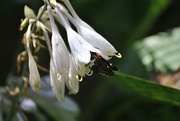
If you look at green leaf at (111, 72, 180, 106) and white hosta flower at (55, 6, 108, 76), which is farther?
green leaf at (111, 72, 180, 106)


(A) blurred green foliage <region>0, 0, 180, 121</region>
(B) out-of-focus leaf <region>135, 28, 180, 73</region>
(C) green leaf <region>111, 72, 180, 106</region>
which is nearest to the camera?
(C) green leaf <region>111, 72, 180, 106</region>

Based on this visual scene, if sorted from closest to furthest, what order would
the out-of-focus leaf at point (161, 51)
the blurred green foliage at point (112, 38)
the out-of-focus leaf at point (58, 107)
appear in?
1. the out-of-focus leaf at point (58, 107)
2. the out-of-focus leaf at point (161, 51)
3. the blurred green foliage at point (112, 38)

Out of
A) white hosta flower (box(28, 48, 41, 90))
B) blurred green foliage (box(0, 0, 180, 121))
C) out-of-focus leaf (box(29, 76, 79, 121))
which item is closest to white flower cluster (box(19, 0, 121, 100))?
white hosta flower (box(28, 48, 41, 90))

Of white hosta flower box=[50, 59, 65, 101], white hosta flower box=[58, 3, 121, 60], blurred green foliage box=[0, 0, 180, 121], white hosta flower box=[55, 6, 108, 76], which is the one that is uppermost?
blurred green foliage box=[0, 0, 180, 121]

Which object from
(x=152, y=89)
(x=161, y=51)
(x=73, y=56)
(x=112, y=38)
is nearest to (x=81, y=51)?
(x=73, y=56)

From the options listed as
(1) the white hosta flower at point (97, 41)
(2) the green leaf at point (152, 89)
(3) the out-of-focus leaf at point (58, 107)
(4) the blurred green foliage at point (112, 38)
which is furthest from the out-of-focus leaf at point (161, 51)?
(1) the white hosta flower at point (97, 41)

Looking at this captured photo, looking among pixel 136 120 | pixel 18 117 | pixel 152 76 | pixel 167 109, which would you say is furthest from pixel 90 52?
pixel 136 120

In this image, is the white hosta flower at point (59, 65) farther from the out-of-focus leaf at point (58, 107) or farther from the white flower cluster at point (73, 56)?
the out-of-focus leaf at point (58, 107)

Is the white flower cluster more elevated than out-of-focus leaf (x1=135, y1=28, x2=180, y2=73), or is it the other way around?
out-of-focus leaf (x1=135, y1=28, x2=180, y2=73)

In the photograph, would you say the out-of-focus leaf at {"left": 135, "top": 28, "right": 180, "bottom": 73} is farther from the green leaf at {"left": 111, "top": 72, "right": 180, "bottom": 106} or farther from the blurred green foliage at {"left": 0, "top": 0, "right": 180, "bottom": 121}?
the green leaf at {"left": 111, "top": 72, "right": 180, "bottom": 106}

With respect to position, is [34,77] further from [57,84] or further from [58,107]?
[58,107]
